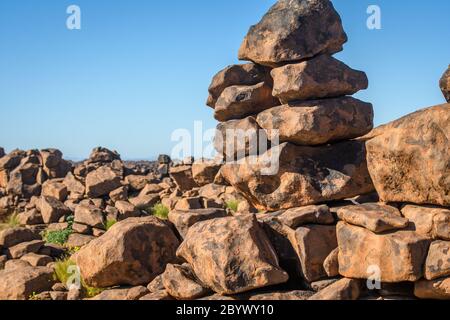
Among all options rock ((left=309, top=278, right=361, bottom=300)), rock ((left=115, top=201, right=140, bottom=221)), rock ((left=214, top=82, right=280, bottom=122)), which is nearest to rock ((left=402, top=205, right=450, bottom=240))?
rock ((left=309, top=278, right=361, bottom=300))

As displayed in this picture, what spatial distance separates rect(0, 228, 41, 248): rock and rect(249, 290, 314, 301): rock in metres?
11.3

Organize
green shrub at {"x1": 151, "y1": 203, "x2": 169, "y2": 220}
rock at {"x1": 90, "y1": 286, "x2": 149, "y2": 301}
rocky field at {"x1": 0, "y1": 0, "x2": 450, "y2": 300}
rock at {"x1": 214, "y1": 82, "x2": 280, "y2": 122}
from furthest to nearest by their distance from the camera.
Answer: green shrub at {"x1": 151, "y1": 203, "x2": 169, "y2": 220} < rock at {"x1": 214, "y1": 82, "x2": 280, "y2": 122} < rock at {"x1": 90, "y1": 286, "x2": 149, "y2": 301} < rocky field at {"x1": 0, "y1": 0, "x2": 450, "y2": 300}

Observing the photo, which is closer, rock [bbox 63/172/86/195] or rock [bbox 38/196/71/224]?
rock [bbox 38/196/71/224]

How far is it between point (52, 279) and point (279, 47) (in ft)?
29.1

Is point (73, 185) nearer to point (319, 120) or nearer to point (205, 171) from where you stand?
point (205, 171)

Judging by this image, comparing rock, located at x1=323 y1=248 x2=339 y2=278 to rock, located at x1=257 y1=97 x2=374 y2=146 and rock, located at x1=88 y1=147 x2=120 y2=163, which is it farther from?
rock, located at x1=88 y1=147 x2=120 y2=163

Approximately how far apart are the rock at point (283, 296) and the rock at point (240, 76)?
19.0 feet

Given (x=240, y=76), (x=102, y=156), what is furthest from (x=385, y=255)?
(x=102, y=156)

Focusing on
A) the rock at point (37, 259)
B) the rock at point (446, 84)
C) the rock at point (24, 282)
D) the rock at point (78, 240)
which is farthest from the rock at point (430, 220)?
the rock at point (78, 240)

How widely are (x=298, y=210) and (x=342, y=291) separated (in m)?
2.23

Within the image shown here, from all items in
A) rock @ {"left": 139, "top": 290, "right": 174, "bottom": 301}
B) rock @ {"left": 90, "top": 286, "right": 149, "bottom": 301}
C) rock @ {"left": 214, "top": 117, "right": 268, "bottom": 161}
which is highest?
rock @ {"left": 214, "top": 117, "right": 268, "bottom": 161}

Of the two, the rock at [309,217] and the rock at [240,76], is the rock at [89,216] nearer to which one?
the rock at [240,76]

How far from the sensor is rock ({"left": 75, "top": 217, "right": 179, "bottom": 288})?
1156cm
